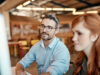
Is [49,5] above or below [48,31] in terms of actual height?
above

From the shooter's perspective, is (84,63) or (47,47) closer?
(84,63)

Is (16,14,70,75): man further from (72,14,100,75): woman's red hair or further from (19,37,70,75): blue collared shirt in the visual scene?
(72,14,100,75): woman's red hair

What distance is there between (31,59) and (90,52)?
3.07ft

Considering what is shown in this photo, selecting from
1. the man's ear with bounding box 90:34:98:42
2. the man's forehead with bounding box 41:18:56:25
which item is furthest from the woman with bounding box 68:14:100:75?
the man's forehead with bounding box 41:18:56:25

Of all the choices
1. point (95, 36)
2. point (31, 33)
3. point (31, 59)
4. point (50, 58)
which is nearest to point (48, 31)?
point (50, 58)

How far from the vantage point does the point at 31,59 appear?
5.75 feet

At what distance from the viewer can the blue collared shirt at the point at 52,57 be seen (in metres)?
1.38

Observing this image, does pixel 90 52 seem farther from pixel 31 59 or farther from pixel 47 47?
pixel 31 59

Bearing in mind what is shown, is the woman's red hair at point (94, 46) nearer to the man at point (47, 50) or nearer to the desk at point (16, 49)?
the man at point (47, 50)

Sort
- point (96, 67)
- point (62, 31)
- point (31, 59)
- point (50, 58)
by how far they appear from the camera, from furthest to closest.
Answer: point (62, 31) < point (31, 59) < point (50, 58) < point (96, 67)

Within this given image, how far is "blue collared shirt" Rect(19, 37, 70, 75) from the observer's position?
1381 millimetres

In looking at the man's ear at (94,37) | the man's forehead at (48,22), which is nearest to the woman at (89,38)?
the man's ear at (94,37)

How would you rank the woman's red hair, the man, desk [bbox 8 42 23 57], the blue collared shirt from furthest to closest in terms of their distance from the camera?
1. desk [bbox 8 42 23 57]
2. the man
3. the blue collared shirt
4. the woman's red hair

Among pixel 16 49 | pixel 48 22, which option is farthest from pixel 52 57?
pixel 16 49
